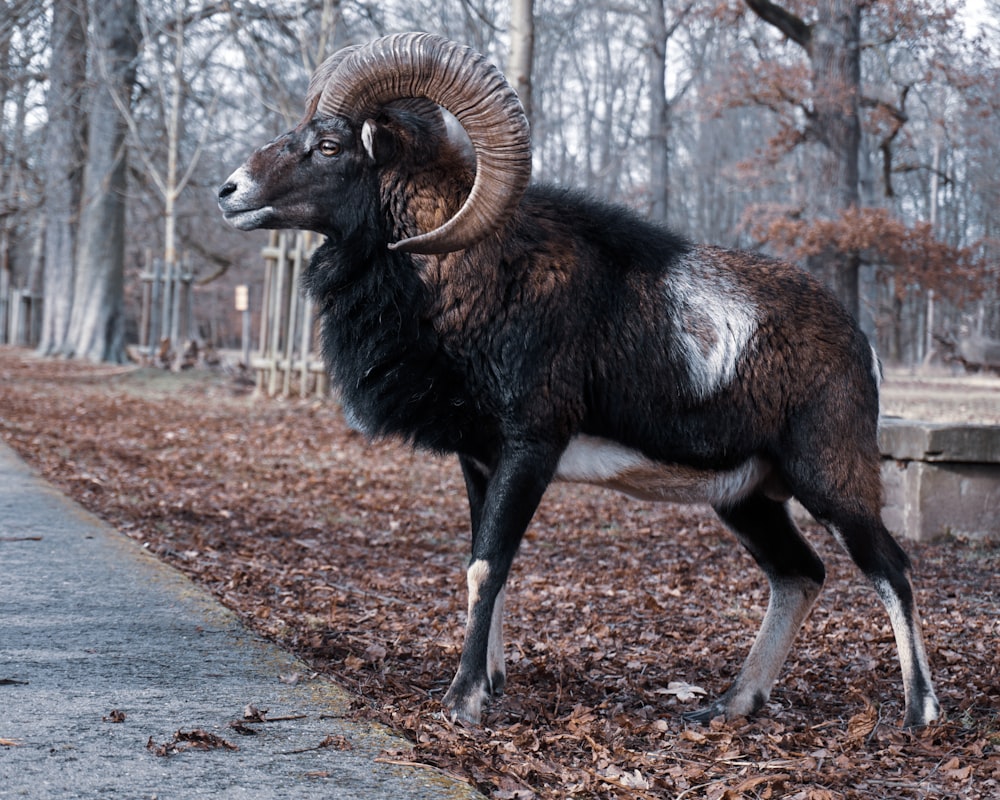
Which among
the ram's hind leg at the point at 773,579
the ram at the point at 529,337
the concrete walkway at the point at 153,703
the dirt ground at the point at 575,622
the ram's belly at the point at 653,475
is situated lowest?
the dirt ground at the point at 575,622

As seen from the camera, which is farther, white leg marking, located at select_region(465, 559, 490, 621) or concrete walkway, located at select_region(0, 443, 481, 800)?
white leg marking, located at select_region(465, 559, 490, 621)

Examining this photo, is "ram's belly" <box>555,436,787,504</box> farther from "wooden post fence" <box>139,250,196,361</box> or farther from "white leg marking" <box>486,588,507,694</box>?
"wooden post fence" <box>139,250,196,361</box>

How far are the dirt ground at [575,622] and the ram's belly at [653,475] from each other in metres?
0.86

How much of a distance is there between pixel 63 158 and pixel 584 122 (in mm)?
22323

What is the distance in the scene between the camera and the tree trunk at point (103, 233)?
2728cm

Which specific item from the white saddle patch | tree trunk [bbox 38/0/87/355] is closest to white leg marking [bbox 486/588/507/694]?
the white saddle patch

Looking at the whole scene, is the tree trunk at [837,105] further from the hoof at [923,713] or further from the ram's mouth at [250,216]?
the ram's mouth at [250,216]

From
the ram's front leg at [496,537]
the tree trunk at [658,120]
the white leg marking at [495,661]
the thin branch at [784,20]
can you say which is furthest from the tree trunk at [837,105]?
the tree trunk at [658,120]

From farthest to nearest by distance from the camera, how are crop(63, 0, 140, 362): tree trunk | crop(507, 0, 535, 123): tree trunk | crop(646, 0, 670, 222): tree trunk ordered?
crop(646, 0, 670, 222): tree trunk → crop(63, 0, 140, 362): tree trunk → crop(507, 0, 535, 123): tree trunk

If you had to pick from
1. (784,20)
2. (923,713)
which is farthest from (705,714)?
(784,20)

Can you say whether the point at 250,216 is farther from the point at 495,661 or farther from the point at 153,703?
the point at 495,661

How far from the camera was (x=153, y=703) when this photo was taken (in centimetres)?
367

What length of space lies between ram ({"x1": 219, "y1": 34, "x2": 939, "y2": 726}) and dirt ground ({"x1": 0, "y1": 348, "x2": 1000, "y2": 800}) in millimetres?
339

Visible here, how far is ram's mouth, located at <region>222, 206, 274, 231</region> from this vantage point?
462 cm
